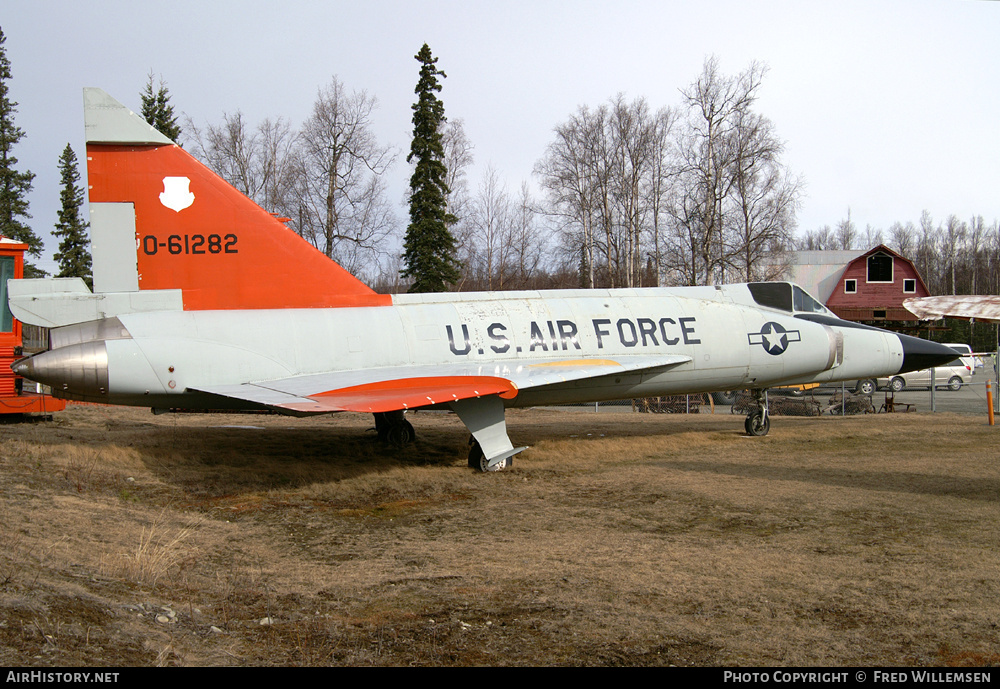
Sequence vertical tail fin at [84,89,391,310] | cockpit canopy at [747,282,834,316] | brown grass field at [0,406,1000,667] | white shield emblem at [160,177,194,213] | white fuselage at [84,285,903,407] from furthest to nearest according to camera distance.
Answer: cockpit canopy at [747,282,834,316] → white shield emblem at [160,177,194,213] → vertical tail fin at [84,89,391,310] → white fuselage at [84,285,903,407] → brown grass field at [0,406,1000,667]

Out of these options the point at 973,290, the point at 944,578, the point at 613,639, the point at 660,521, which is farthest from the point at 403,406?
the point at 973,290

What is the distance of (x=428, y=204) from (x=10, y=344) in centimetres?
2039

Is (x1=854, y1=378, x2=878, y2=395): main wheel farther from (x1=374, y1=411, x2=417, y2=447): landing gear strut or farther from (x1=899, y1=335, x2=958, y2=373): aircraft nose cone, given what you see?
(x1=374, y1=411, x2=417, y2=447): landing gear strut

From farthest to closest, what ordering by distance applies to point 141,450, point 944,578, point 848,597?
→ point 141,450 → point 944,578 → point 848,597

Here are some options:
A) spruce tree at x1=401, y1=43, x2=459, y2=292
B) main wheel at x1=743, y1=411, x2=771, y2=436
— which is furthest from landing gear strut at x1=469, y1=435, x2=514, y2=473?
spruce tree at x1=401, y1=43, x2=459, y2=292

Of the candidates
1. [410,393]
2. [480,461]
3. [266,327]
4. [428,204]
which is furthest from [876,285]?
[266,327]

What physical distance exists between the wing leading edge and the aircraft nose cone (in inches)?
223

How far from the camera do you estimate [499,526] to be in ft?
25.4

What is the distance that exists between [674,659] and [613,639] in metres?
0.42

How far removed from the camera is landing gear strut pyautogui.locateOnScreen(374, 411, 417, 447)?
1377 cm

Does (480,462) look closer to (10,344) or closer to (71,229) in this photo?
(10,344)

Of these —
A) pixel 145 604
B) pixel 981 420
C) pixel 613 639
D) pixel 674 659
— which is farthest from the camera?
pixel 981 420

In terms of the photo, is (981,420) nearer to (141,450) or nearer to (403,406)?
(403,406)

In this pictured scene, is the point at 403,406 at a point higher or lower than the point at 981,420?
higher
